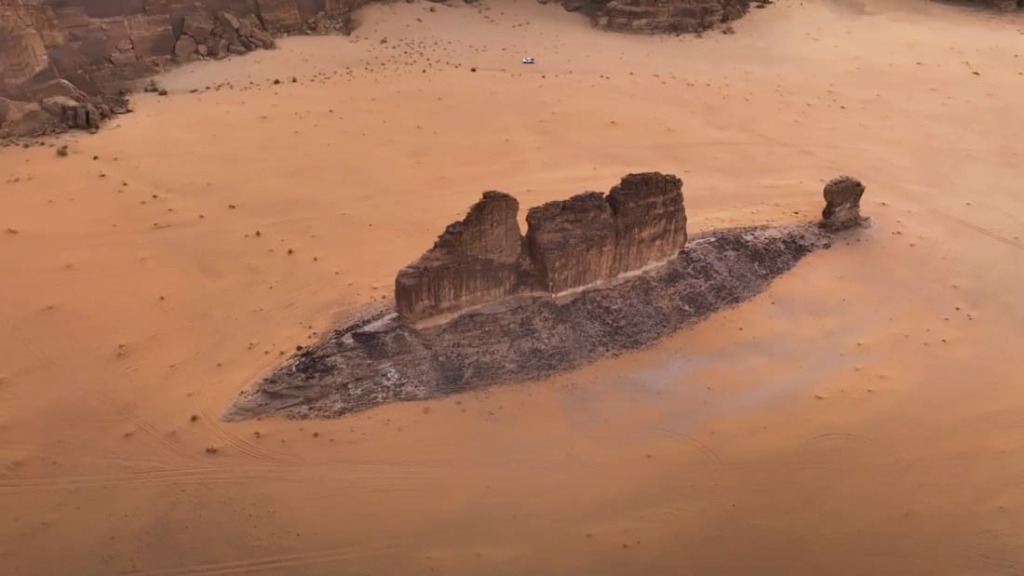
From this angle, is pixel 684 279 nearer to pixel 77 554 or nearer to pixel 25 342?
pixel 77 554

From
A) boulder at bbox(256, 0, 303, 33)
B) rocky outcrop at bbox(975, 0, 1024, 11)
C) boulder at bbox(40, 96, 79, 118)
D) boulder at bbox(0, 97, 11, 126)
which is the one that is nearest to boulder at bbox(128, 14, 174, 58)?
boulder at bbox(256, 0, 303, 33)

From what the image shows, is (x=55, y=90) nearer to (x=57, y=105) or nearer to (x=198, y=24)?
(x=57, y=105)

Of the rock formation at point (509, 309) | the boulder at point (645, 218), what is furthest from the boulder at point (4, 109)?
the boulder at point (645, 218)

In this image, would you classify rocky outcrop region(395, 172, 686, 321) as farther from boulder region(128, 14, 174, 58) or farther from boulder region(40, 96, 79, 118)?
boulder region(128, 14, 174, 58)

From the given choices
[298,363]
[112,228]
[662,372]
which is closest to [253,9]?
[112,228]

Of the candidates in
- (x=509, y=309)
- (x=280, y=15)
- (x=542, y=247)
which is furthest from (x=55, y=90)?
(x=542, y=247)

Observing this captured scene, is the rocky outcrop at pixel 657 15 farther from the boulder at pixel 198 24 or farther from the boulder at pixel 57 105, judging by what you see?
the boulder at pixel 57 105

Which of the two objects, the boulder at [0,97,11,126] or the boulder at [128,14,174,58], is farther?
the boulder at [128,14,174,58]
